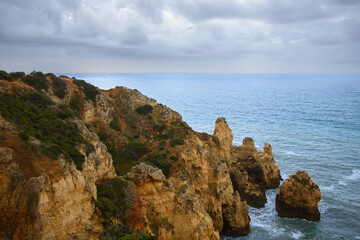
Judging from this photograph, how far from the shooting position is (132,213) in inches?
798

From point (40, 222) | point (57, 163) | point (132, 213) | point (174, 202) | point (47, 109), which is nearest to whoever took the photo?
point (40, 222)

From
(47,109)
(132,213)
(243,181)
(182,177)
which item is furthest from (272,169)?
(47,109)

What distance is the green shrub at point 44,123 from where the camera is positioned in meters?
17.7

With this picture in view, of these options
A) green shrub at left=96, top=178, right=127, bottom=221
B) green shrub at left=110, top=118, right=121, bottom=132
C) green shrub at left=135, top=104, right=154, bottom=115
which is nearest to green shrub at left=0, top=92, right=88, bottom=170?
green shrub at left=96, top=178, right=127, bottom=221

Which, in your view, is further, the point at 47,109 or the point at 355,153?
the point at 355,153

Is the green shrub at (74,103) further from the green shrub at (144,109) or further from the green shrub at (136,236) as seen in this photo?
the green shrub at (136,236)

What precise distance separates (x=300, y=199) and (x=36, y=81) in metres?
35.1

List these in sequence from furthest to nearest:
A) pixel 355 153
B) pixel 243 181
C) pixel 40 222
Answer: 1. pixel 355 153
2. pixel 243 181
3. pixel 40 222

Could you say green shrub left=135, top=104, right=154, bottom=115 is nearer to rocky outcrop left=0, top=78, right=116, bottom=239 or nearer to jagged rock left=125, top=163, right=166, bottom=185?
jagged rock left=125, top=163, right=166, bottom=185

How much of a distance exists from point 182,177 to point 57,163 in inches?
530

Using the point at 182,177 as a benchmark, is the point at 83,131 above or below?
above

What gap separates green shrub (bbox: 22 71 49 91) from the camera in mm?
32562

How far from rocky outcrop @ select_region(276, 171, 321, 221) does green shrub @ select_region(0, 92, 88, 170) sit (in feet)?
84.9

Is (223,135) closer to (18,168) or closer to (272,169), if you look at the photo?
(272,169)
